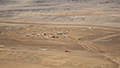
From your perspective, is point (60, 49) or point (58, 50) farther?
point (60, 49)

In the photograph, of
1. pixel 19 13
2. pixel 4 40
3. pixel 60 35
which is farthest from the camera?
pixel 19 13

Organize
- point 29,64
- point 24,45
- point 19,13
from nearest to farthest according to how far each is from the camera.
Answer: point 29,64
point 24,45
point 19,13

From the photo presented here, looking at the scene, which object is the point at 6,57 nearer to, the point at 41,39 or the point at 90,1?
the point at 41,39

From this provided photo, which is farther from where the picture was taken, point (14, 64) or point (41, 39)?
point (41, 39)

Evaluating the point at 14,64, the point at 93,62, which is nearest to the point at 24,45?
the point at 14,64

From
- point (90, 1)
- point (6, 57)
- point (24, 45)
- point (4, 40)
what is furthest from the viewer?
point (90, 1)

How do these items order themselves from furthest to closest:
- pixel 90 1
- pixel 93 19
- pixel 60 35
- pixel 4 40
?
pixel 90 1 → pixel 93 19 → pixel 60 35 → pixel 4 40

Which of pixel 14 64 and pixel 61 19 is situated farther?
pixel 61 19

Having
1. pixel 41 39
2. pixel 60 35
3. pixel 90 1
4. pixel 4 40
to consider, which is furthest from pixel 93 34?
pixel 90 1

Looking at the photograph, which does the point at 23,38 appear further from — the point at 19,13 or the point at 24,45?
the point at 19,13
